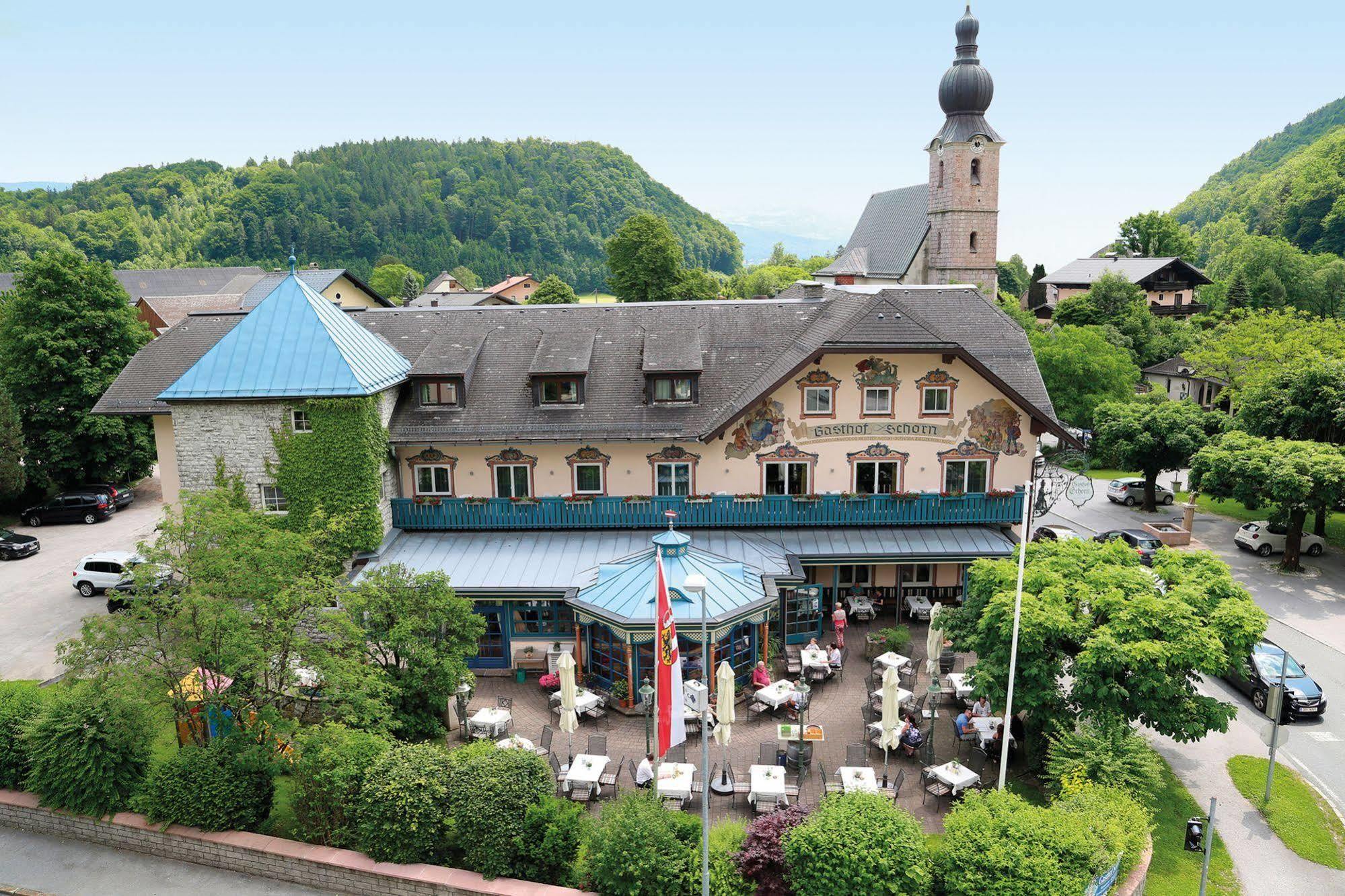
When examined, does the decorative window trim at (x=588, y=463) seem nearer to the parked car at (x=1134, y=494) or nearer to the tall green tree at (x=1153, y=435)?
the tall green tree at (x=1153, y=435)

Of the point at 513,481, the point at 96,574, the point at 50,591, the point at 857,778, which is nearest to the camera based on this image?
the point at 857,778

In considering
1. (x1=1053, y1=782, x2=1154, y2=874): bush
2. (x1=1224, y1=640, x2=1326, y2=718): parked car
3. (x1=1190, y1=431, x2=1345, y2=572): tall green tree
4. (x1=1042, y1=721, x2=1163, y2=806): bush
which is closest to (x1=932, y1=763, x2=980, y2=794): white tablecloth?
(x1=1042, y1=721, x2=1163, y2=806): bush

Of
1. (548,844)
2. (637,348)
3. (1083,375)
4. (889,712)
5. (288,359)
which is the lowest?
(548,844)

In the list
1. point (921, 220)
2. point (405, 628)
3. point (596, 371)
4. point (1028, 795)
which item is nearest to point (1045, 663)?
point (1028, 795)

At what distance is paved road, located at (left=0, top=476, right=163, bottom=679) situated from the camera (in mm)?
28219

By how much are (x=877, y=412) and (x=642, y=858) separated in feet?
57.2

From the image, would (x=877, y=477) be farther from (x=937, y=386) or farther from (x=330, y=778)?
(x=330, y=778)

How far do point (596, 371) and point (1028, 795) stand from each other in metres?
17.9

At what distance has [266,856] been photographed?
699 inches

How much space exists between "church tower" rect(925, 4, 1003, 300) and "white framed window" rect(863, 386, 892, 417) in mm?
51613

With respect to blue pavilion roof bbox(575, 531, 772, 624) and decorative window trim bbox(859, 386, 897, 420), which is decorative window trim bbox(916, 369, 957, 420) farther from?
blue pavilion roof bbox(575, 531, 772, 624)

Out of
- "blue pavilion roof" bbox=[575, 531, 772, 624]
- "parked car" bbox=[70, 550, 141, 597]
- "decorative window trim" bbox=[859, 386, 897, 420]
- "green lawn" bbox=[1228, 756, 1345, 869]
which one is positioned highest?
"decorative window trim" bbox=[859, 386, 897, 420]

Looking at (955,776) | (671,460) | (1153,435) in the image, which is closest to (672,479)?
(671,460)

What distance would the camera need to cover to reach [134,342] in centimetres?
4647
